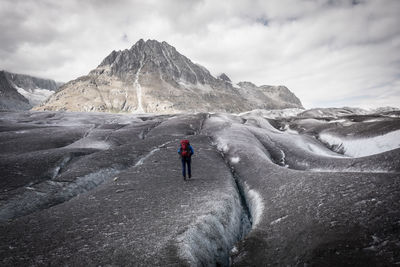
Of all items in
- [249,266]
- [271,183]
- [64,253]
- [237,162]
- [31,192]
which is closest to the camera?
[64,253]

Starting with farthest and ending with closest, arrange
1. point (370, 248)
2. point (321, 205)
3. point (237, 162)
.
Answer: point (237, 162) < point (321, 205) < point (370, 248)

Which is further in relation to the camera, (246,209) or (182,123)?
(182,123)

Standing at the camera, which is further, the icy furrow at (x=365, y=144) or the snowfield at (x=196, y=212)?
the icy furrow at (x=365, y=144)

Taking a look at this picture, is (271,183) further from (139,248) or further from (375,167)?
(139,248)

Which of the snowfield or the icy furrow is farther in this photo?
the icy furrow

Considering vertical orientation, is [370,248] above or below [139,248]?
above

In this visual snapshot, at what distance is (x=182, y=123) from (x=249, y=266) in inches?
1552

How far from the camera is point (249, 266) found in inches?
405

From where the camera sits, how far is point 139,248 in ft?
33.0

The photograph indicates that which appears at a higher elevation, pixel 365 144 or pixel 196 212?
pixel 365 144

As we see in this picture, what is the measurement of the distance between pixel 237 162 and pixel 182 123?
24439mm

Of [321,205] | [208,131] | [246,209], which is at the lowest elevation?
[246,209]

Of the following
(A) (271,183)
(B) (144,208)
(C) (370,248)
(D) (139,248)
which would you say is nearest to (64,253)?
(D) (139,248)

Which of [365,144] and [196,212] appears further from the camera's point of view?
[365,144]
